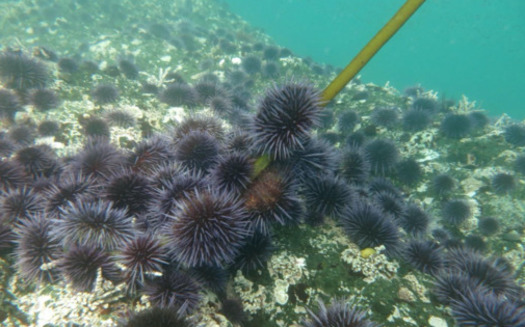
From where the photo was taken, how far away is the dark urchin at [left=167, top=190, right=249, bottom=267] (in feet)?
9.44

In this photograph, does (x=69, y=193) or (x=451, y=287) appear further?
(x=69, y=193)

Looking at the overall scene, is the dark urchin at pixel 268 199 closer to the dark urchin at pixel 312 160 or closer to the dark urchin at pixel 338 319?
the dark urchin at pixel 312 160

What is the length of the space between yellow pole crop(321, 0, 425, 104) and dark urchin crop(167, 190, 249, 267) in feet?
5.92

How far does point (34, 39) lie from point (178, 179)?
2387cm

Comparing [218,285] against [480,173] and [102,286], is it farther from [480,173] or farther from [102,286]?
[480,173]

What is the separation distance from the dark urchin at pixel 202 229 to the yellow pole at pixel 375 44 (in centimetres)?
181

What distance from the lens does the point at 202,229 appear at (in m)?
2.88

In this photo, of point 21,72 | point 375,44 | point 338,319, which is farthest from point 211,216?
point 21,72

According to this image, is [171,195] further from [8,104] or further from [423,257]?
[8,104]

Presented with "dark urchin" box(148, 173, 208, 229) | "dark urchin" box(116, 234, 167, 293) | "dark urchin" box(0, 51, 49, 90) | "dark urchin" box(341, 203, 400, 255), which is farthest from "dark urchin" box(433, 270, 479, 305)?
"dark urchin" box(0, 51, 49, 90)

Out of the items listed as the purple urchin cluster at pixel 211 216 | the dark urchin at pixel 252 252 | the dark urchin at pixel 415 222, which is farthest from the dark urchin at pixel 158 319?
the dark urchin at pixel 415 222

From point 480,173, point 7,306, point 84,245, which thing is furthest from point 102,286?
point 480,173

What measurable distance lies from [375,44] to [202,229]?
3.07 m

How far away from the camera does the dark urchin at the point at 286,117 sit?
3154mm
